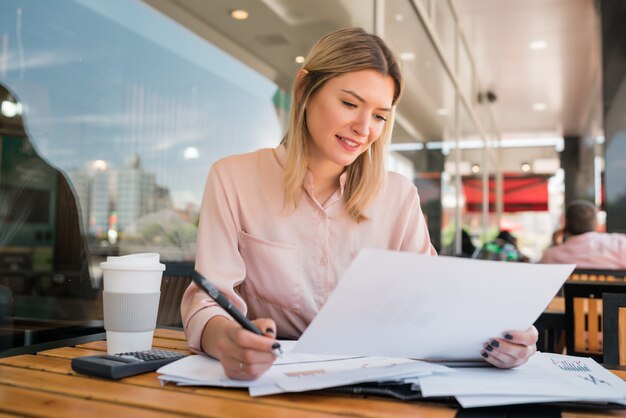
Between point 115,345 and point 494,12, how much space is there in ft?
18.5

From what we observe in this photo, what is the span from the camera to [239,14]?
2.64 m

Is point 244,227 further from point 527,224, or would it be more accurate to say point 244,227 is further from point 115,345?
point 527,224

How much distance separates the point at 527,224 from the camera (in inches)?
527

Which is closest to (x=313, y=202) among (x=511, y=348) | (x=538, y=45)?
(x=511, y=348)

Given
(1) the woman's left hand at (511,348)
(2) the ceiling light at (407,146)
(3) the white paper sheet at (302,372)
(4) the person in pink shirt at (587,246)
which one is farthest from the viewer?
(2) the ceiling light at (407,146)

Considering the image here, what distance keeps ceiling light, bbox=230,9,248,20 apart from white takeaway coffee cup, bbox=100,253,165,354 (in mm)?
1928

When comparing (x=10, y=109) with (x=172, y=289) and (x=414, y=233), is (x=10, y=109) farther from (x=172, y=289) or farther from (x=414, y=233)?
(x=414, y=233)

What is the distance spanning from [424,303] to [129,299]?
476 mm

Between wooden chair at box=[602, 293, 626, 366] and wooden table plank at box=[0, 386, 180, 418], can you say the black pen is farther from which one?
wooden chair at box=[602, 293, 626, 366]

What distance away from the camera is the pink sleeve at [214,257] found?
95cm

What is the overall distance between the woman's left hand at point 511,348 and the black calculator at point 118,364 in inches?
19.3

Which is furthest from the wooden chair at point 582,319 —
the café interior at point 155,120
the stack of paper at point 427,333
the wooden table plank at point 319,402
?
the wooden table plank at point 319,402

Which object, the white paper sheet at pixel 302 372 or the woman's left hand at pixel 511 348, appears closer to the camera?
the white paper sheet at pixel 302 372

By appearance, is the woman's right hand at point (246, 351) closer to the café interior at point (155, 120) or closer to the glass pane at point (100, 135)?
the café interior at point (155, 120)
